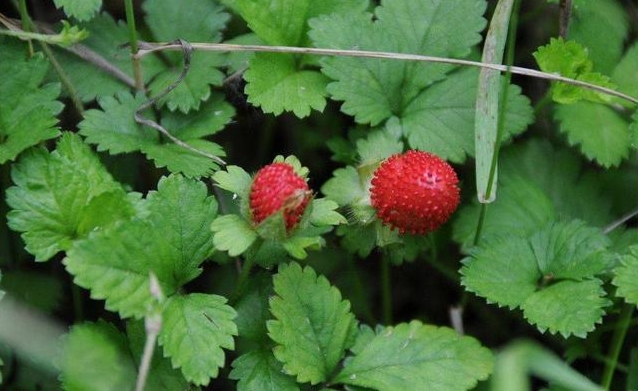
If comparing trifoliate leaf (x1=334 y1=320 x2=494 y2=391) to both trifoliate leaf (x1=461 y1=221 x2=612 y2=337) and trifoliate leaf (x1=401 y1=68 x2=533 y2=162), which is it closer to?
trifoliate leaf (x1=461 y1=221 x2=612 y2=337)

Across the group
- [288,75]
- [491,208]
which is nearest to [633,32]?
[491,208]

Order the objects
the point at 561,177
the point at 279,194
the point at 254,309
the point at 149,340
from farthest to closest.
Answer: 1. the point at 561,177
2. the point at 254,309
3. the point at 279,194
4. the point at 149,340

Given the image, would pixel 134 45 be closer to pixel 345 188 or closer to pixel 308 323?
pixel 345 188

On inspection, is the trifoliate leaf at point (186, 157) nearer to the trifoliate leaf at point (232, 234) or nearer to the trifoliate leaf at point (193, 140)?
the trifoliate leaf at point (193, 140)

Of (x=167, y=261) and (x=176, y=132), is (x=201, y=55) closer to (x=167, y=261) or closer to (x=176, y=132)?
(x=176, y=132)

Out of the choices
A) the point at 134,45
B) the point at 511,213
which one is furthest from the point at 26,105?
the point at 511,213

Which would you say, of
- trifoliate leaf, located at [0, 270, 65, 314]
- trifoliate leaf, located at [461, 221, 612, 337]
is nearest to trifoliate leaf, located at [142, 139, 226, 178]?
trifoliate leaf, located at [0, 270, 65, 314]
